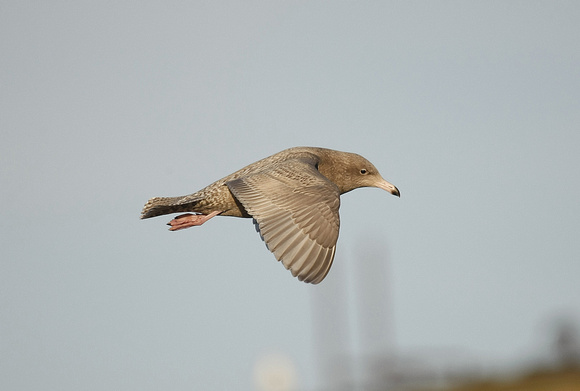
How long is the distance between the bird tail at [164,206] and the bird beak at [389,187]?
9.00ft

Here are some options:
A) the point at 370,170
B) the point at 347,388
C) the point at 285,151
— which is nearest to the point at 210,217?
the point at 285,151

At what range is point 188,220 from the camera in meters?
13.1

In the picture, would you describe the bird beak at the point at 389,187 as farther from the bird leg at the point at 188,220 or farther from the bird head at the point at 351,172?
the bird leg at the point at 188,220

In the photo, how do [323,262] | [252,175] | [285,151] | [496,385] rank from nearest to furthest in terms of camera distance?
[323,262] → [252,175] → [285,151] → [496,385]

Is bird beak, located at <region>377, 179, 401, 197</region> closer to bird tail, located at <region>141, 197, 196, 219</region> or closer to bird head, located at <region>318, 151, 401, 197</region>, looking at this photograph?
bird head, located at <region>318, 151, 401, 197</region>

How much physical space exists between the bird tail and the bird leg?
9 centimetres

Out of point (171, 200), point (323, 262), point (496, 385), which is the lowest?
point (496, 385)

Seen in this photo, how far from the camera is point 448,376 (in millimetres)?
26094

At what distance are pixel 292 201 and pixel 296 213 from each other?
25 centimetres

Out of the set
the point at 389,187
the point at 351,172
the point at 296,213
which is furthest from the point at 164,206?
the point at 389,187

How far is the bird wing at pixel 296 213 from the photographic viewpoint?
1054 cm

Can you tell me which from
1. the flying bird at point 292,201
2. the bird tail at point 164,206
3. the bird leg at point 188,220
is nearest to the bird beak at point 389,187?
the flying bird at point 292,201

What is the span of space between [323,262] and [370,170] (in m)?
3.92

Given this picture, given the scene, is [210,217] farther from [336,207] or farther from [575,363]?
[575,363]
